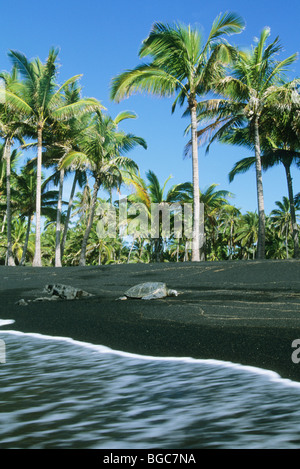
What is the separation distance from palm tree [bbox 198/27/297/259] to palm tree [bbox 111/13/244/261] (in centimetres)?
77

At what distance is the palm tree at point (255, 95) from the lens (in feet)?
52.2

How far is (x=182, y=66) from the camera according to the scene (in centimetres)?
1527

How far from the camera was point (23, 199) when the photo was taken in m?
27.4

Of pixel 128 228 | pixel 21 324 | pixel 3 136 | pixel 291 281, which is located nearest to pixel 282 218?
pixel 128 228

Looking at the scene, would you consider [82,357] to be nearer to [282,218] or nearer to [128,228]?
[128,228]

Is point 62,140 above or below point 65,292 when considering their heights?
above

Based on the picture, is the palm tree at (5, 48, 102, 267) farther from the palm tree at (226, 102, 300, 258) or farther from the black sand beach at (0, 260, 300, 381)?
the black sand beach at (0, 260, 300, 381)

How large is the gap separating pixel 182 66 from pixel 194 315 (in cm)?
1209

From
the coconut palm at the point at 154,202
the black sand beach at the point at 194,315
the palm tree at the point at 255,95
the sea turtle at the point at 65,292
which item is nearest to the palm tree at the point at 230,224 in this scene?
the coconut palm at the point at 154,202

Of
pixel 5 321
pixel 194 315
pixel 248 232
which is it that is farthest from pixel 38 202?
pixel 248 232

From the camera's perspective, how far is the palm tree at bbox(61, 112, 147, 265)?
19891mm

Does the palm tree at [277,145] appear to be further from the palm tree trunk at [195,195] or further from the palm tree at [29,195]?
the palm tree at [29,195]

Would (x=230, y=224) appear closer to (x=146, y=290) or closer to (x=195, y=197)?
(x=195, y=197)
